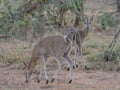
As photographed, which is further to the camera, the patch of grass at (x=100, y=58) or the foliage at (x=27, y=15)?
the patch of grass at (x=100, y=58)

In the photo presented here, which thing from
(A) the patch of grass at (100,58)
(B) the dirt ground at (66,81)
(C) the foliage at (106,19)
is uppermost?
(C) the foliage at (106,19)

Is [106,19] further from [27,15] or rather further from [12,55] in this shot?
[12,55]

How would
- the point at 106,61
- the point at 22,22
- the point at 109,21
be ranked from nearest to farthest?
the point at 109,21
the point at 22,22
the point at 106,61

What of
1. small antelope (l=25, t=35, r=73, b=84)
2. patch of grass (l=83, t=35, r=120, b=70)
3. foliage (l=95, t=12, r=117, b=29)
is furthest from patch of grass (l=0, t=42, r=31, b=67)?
foliage (l=95, t=12, r=117, b=29)

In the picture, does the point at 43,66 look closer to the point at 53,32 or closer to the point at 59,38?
the point at 59,38

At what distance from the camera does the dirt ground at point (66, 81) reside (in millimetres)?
8500

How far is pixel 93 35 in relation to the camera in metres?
14.6

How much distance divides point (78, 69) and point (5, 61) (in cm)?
166

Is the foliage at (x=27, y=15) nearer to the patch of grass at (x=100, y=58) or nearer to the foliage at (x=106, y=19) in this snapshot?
the foliage at (x=106, y=19)

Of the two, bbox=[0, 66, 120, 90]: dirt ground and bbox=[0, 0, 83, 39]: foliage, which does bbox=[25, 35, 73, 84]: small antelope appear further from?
bbox=[0, 0, 83, 39]: foliage

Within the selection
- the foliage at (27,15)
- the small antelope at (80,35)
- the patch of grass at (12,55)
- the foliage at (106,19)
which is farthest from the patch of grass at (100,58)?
the foliage at (106,19)

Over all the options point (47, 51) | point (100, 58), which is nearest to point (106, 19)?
point (47, 51)

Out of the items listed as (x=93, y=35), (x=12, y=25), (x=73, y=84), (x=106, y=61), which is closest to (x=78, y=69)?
(x=106, y=61)

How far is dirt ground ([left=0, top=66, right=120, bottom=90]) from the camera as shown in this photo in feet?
27.9
